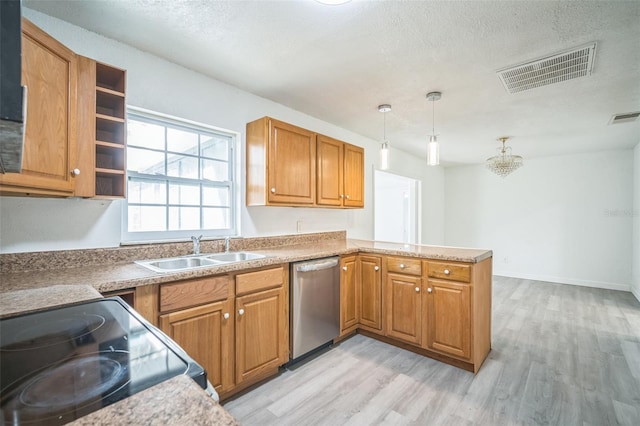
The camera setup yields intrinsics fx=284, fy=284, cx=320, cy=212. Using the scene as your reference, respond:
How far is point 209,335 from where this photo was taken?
175 centimetres

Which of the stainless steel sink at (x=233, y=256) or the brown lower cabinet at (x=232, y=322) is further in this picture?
the stainless steel sink at (x=233, y=256)

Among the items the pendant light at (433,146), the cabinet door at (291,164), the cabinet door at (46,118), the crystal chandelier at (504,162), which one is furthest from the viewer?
the crystal chandelier at (504,162)

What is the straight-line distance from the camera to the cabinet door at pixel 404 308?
248 cm

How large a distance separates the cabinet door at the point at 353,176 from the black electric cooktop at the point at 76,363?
2645mm

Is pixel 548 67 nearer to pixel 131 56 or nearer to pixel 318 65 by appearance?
pixel 318 65

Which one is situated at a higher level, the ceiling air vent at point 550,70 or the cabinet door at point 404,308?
the ceiling air vent at point 550,70

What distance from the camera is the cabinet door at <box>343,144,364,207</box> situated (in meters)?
3.29

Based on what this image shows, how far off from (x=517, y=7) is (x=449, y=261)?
1.69 meters

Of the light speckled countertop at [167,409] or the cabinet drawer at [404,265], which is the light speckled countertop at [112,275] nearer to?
the cabinet drawer at [404,265]

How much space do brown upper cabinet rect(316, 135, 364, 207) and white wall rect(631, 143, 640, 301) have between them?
4.29 metres

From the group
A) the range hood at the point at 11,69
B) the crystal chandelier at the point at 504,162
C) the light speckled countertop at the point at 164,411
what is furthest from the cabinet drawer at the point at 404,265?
the crystal chandelier at the point at 504,162

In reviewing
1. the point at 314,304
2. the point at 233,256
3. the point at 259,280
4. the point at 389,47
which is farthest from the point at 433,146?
the point at 233,256

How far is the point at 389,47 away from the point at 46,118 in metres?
2.02

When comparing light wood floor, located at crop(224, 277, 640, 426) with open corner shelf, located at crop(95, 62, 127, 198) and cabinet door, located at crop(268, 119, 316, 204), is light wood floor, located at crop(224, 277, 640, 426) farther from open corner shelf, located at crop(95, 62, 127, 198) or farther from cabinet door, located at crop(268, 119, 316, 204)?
open corner shelf, located at crop(95, 62, 127, 198)
